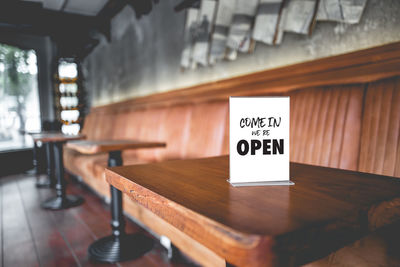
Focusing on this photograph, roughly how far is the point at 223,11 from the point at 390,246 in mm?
2139

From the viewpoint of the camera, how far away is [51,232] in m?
2.11

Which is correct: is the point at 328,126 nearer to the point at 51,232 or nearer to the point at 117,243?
the point at 117,243

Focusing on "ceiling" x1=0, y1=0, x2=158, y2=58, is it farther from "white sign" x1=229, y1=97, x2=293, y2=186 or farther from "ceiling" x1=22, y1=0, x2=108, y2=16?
"white sign" x1=229, y1=97, x2=293, y2=186

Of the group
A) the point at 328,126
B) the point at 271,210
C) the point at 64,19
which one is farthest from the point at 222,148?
the point at 64,19

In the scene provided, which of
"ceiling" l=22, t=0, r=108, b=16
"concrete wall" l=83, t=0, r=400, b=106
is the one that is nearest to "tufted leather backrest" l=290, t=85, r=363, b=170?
"concrete wall" l=83, t=0, r=400, b=106

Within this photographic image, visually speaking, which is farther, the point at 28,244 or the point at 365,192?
the point at 28,244

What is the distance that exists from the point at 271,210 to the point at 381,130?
1.00m

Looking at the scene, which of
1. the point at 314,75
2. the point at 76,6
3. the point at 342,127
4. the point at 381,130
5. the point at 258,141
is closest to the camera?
the point at 258,141

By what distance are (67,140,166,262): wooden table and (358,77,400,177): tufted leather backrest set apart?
125cm

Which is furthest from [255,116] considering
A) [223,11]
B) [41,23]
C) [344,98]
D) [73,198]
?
[41,23]

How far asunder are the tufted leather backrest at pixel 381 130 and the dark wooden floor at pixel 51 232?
118 centimetres

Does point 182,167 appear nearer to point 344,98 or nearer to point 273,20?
point 344,98

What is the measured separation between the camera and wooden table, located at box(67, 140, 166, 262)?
1660 mm

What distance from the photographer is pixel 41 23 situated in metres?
4.72
